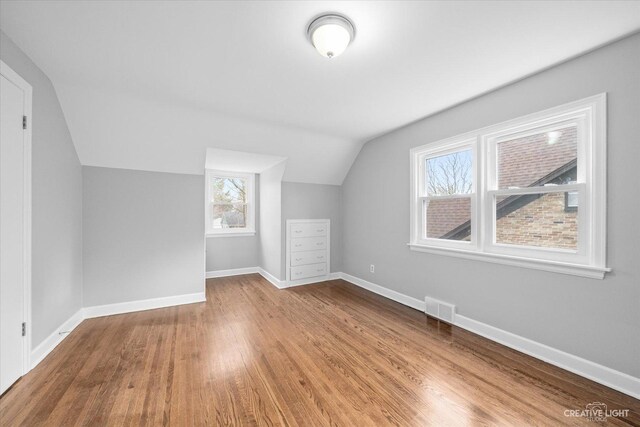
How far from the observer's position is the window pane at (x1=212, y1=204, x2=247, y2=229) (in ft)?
16.6

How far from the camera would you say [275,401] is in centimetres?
168

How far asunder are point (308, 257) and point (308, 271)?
25 centimetres

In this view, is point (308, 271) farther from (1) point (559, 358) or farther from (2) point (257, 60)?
(2) point (257, 60)

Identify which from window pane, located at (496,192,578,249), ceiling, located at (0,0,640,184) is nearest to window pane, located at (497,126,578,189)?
window pane, located at (496,192,578,249)

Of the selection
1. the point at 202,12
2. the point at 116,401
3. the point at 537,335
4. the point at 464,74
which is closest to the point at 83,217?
the point at 116,401

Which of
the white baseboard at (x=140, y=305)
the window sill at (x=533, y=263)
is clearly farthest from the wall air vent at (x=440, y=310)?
the white baseboard at (x=140, y=305)

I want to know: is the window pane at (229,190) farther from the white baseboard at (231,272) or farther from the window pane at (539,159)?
the window pane at (539,159)

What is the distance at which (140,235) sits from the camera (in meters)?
3.30

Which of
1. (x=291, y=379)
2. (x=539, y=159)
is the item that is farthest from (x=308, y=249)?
(x=539, y=159)

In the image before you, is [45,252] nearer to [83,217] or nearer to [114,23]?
[83,217]

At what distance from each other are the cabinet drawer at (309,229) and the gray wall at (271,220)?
0.88ft

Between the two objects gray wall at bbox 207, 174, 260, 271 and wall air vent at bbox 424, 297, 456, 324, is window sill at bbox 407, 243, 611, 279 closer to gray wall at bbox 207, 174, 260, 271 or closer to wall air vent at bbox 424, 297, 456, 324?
wall air vent at bbox 424, 297, 456, 324

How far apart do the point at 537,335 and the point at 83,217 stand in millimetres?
4874

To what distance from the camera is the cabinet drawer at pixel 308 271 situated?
4375 mm
